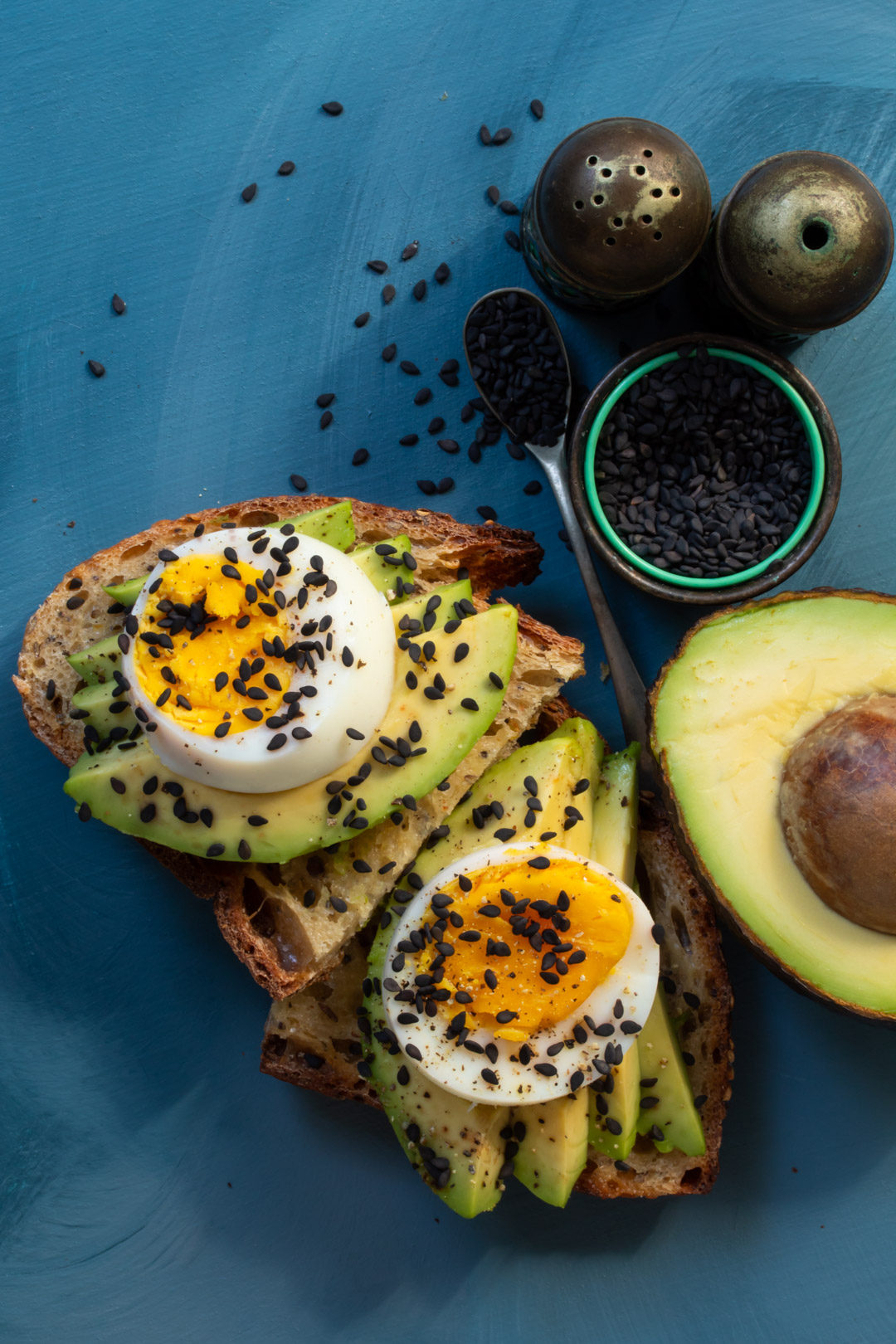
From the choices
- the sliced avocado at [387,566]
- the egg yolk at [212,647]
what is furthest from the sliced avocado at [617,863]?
the egg yolk at [212,647]

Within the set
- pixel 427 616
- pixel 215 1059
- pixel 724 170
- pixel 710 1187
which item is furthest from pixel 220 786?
pixel 724 170

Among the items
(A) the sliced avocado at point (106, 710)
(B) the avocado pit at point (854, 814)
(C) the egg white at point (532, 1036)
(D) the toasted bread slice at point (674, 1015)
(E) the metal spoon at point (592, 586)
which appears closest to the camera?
(B) the avocado pit at point (854, 814)

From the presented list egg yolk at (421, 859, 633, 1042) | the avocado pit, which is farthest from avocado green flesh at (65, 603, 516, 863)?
the avocado pit

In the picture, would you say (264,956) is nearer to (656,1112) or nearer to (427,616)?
(427,616)

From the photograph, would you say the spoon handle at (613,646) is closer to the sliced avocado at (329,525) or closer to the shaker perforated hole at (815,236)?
the sliced avocado at (329,525)

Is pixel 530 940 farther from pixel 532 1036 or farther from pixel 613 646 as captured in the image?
pixel 613 646
